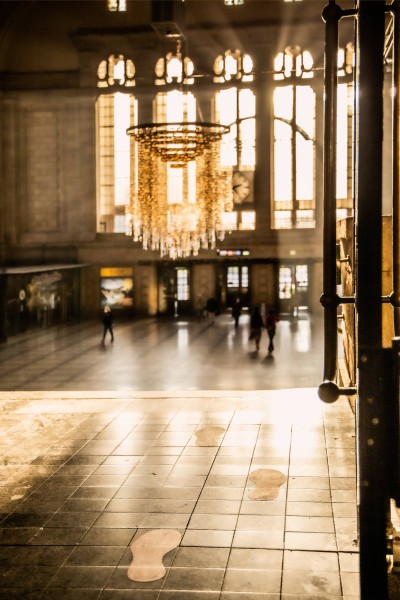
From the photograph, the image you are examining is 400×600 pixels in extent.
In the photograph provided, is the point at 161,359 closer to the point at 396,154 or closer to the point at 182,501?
the point at 182,501

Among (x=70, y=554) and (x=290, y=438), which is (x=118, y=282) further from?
(x=70, y=554)

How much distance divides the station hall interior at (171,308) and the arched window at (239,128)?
0.33ft

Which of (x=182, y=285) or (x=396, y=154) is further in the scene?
(x=182, y=285)

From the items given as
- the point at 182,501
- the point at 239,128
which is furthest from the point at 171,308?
the point at 182,501

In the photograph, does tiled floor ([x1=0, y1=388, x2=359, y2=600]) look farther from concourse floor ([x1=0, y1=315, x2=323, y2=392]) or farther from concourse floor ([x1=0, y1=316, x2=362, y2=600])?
concourse floor ([x1=0, y1=315, x2=323, y2=392])

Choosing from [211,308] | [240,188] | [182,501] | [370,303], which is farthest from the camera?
[240,188]

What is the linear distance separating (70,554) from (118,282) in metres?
26.8

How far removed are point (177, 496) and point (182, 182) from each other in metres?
10.4

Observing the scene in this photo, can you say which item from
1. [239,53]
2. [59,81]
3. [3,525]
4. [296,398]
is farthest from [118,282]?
[3,525]

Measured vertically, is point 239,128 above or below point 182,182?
above

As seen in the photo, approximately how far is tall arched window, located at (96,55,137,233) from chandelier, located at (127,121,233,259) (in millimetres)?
14434

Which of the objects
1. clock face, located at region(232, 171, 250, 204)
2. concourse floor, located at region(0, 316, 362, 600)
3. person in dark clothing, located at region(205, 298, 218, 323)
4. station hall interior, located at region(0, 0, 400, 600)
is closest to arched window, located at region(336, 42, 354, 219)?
station hall interior, located at region(0, 0, 400, 600)

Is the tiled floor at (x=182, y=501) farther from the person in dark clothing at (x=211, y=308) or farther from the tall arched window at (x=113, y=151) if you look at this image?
the tall arched window at (x=113, y=151)

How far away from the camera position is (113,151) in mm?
31875
